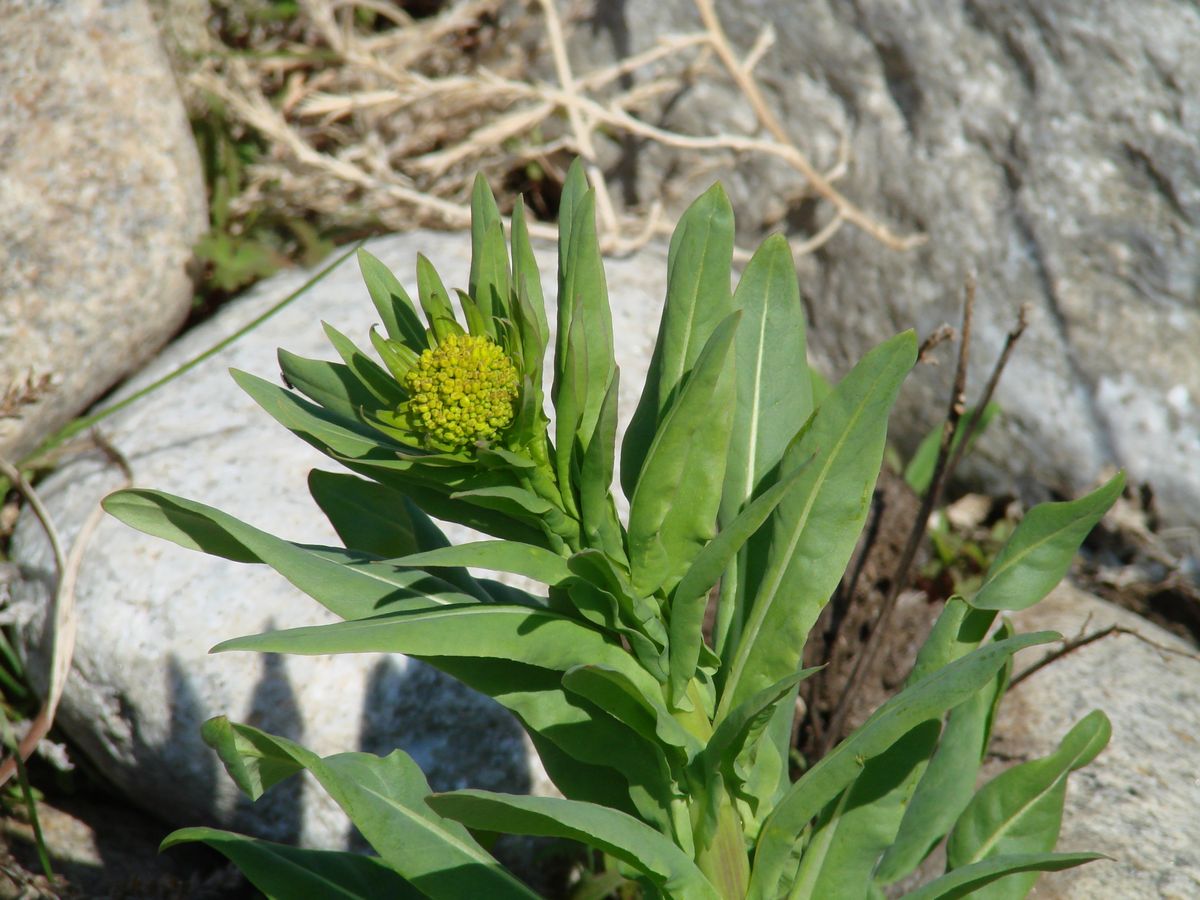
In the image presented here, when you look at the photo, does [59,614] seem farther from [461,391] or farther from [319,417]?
[461,391]

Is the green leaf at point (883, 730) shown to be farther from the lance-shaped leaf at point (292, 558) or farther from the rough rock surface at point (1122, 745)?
the rough rock surface at point (1122, 745)

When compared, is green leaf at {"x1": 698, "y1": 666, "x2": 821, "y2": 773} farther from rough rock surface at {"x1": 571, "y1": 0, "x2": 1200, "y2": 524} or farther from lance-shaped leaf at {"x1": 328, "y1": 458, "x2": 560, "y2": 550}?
rough rock surface at {"x1": 571, "y1": 0, "x2": 1200, "y2": 524}

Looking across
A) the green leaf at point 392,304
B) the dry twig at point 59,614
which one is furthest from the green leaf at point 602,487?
the dry twig at point 59,614

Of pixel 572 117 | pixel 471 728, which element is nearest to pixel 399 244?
pixel 572 117

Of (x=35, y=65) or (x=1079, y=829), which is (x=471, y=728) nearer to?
(x=1079, y=829)

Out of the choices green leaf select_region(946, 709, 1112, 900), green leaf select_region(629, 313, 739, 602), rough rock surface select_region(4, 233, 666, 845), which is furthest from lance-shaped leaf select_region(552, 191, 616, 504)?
rough rock surface select_region(4, 233, 666, 845)

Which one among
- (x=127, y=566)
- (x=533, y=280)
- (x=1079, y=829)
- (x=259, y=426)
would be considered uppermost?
(x=533, y=280)

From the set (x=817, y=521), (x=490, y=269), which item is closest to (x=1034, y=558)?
(x=817, y=521)
